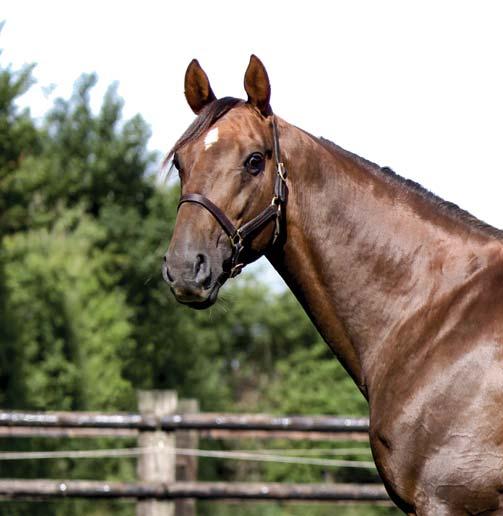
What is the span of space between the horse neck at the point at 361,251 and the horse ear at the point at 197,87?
13.9 inches

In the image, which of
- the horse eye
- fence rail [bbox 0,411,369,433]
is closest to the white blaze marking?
the horse eye

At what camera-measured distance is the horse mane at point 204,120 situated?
3.72 meters

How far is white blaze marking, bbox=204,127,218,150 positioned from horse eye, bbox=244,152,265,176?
0.46ft

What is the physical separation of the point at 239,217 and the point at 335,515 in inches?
517

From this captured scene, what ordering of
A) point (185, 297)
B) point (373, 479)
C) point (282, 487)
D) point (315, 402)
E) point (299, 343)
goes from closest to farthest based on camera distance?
point (185, 297)
point (282, 487)
point (373, 479)
point (315, 402)
point (299, 343)

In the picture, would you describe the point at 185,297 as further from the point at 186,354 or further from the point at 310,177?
the point at 186,354

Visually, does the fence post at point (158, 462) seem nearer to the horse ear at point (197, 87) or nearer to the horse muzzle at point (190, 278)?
the horse ear at point (197, 87)

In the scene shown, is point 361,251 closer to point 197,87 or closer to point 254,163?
point 254,163

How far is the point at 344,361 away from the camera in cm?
379

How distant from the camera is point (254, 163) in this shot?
3689 mm

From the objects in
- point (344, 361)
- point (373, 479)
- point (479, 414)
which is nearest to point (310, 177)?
point (344, 361)

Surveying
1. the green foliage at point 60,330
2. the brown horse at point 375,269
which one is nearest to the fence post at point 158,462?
the brown horse at point 375,269

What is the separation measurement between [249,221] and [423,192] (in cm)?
71

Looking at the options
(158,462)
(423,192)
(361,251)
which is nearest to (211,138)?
(361,251)
